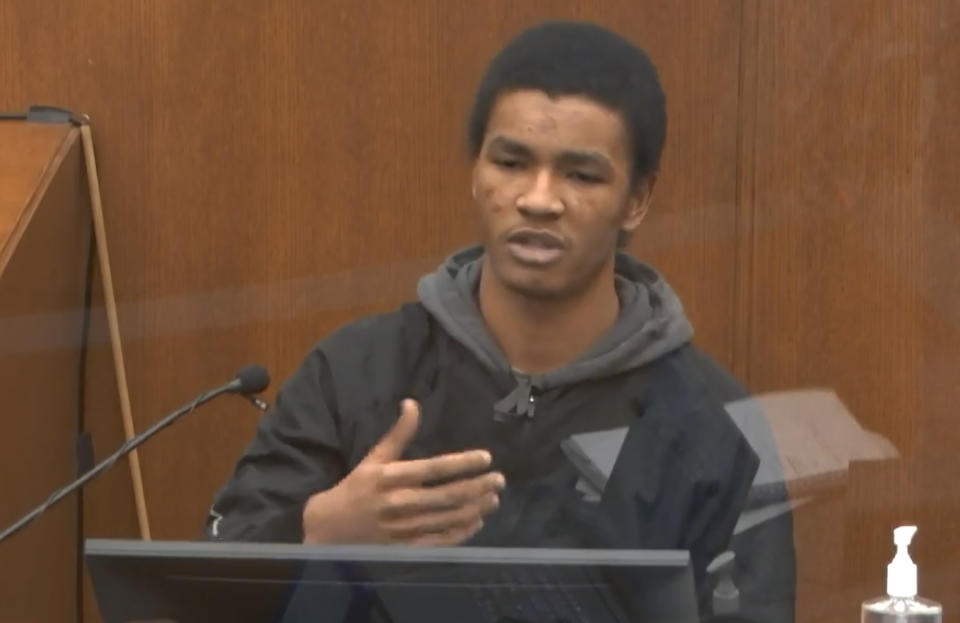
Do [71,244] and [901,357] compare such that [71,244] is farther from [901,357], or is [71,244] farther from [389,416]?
[901,357]

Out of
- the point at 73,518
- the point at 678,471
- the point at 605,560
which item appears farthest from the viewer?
the point at 73,518

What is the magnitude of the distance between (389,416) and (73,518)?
1.86ft

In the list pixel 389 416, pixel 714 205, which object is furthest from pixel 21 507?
pixel 714 205

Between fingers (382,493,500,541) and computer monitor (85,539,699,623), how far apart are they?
0.14 m

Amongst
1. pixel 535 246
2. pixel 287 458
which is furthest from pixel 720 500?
pixel 287 458

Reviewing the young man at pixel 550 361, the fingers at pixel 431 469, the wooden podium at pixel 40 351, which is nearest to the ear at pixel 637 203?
the young man at pixel 550 361

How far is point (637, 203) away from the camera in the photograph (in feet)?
4.65

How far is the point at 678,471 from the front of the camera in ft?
4.55

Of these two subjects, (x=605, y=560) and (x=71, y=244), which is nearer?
(x=605, y=560)

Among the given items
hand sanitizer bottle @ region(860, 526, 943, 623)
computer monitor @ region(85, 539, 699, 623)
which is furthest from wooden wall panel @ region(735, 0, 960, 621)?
computer monitor @ region(85, 539, 699, 623)

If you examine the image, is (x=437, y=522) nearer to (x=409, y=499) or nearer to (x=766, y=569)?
(x=409, y=499)

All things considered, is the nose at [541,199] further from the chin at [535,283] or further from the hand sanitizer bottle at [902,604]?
the hand sanitizer bottle at [902,604]

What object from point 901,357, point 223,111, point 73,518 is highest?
point 223,111

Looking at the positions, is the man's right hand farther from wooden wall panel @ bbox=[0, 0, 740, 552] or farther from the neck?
wooden wall panel @ bbox=[0, 0, 740, 552]
